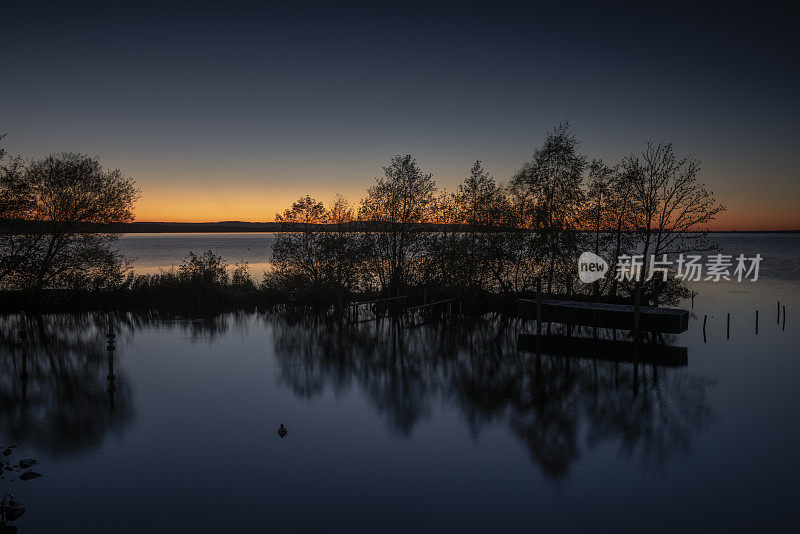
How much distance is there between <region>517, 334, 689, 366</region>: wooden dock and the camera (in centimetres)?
2756

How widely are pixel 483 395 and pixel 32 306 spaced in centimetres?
3920

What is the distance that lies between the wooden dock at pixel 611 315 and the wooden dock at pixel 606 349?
3.83 feet

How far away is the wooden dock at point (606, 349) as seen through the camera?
90.4ft

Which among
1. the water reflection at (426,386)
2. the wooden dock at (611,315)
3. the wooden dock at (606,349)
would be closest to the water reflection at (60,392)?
the water reflection at (426,386)

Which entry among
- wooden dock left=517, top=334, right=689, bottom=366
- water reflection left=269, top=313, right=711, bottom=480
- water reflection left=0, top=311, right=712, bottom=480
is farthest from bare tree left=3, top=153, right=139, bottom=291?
wooden dock left=517, top=334, right=689, bottom=366

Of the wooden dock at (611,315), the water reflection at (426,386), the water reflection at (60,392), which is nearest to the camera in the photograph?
the water reflection at (60,392)

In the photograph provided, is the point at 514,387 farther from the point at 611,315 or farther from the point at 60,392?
the point at 60,392

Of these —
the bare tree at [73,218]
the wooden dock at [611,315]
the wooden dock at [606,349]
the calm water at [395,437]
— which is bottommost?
the calm water at [395,437]

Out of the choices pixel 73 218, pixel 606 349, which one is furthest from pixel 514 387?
pixel 73 218

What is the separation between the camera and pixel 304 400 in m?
21.8

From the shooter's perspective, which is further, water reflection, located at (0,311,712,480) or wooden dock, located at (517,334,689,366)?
wooden dock, located at (517,334,689,366)

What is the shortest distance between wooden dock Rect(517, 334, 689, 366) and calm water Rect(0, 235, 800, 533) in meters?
1.18

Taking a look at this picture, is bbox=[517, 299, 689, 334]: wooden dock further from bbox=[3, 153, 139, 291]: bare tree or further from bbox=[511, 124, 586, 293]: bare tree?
bbox=[3, 153, 139, 291]: bare tree

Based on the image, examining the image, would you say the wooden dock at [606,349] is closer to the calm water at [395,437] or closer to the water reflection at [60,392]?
the calm water at [395,437]
